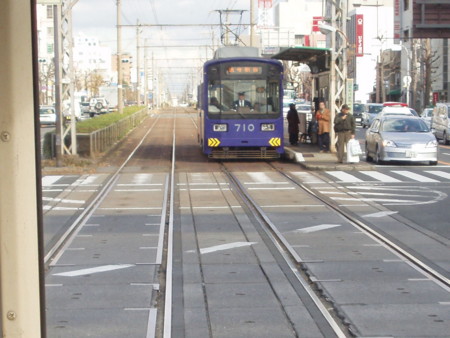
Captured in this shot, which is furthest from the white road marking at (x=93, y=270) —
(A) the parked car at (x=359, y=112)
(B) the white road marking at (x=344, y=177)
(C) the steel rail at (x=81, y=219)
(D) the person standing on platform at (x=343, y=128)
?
(A) the parked car at (x=359, y=112)

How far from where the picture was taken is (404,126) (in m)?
27.4

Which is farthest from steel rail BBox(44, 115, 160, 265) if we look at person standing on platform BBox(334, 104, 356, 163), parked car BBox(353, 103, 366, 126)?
parked car BBox(353, 103, 366, 126)

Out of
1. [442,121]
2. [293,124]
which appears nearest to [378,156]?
[293,124]

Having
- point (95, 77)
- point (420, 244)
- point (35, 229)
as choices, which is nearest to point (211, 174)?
point (420, 244)

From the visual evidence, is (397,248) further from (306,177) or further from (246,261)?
(306,177)

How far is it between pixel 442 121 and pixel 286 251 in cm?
3025

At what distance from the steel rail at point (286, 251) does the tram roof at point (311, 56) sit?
9.80m

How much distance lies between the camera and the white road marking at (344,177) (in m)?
22.0

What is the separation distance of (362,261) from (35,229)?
8154 millimetres

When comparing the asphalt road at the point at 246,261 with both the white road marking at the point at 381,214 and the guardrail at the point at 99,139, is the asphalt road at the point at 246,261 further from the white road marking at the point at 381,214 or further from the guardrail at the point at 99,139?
the guardrail at the point at 99,139

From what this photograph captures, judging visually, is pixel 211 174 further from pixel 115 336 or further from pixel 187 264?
pixel 115 336

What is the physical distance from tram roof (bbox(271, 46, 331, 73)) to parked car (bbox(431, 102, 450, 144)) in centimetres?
944

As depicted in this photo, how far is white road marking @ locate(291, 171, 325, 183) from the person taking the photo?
21875 mm

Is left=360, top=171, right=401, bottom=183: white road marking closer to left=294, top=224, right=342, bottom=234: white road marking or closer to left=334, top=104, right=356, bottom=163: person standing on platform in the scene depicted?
left=334, top=104, right=356, bottom=163: person standing on platform
